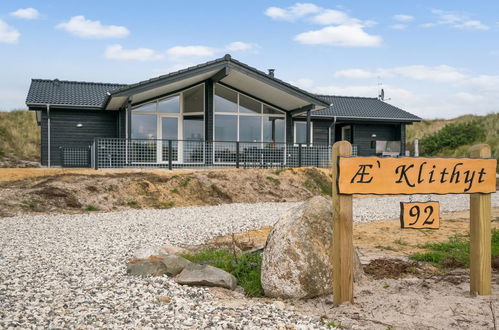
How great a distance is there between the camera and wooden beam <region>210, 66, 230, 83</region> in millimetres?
15516

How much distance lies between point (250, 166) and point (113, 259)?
10.0 metres

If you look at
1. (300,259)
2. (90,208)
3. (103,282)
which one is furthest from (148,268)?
(90,208)

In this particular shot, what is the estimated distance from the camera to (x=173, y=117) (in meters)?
17.6

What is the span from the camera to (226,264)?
17.5ft

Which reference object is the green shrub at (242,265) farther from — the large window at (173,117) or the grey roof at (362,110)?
the grey roof at (362,110)

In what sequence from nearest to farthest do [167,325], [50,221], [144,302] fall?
[167,325] < [144,302] < [50,221]

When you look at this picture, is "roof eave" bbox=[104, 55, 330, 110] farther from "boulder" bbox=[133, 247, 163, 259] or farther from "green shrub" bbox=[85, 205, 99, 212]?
"boulder" bbox=[133, 247, 163, 259]

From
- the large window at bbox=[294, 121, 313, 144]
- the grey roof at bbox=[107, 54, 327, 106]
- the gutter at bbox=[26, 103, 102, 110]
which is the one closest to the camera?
the grey roof at bbox=[107, 54, 327, 106]

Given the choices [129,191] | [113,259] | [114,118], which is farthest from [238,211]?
[114,118]

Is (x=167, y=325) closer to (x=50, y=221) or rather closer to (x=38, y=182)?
(x=50, y=221)

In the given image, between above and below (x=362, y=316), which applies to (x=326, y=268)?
above

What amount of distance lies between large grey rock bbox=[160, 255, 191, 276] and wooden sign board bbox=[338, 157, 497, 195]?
2220 millimetres

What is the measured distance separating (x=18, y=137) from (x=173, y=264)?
2767cm

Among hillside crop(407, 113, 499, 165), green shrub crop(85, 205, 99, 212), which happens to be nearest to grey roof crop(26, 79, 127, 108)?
green shrub crop(85, 205, 99, 212)
